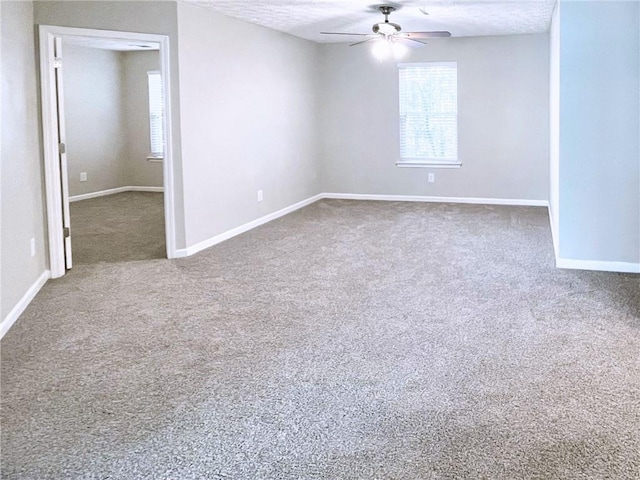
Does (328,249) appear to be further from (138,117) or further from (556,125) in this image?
(138,117)

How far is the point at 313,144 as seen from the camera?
911 cm

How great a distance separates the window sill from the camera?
28.8 feet

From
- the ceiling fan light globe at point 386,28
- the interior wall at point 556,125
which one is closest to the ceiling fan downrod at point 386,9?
the ceiling fan light globe at point 386,28

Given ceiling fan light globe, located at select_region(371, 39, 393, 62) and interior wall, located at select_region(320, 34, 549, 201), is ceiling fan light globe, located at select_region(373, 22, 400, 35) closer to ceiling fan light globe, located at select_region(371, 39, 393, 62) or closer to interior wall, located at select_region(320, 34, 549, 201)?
ceiling fan light globe, located at select_region(371, 39, 393, 62)

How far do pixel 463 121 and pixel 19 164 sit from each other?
593 cm

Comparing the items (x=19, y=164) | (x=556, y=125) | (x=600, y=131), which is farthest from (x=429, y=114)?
(x=19, y=164)

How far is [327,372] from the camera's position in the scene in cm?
314

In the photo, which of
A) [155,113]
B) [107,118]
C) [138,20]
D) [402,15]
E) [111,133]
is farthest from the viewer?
[155,113]

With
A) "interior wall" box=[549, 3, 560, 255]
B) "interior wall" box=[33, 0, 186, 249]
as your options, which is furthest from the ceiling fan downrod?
"interior wall" box=[33, 0, 186, 249]

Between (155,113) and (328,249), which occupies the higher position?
(155,113)

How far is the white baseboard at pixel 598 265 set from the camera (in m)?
4.99

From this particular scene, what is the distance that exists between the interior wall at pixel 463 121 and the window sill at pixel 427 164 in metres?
0.06

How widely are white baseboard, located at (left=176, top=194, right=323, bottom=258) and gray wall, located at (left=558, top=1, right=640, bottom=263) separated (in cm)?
319

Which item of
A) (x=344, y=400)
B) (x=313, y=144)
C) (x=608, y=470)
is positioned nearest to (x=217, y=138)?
(x=313, y=144)
